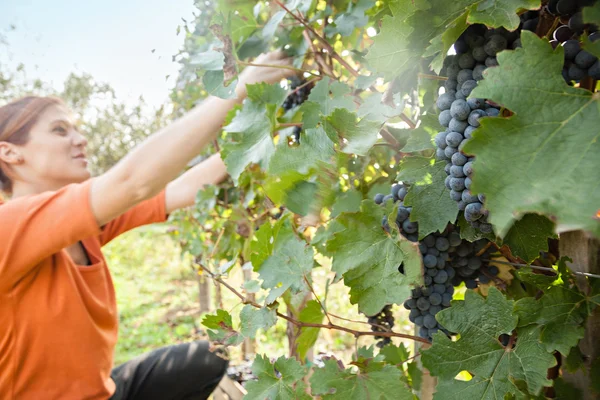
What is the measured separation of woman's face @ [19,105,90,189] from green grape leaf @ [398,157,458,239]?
1864 mm

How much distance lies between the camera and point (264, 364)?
796 millimetres

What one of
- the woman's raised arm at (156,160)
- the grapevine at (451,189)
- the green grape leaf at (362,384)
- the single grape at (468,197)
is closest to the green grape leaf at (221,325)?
the grapevine at (451,189)

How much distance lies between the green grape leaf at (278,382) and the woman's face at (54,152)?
1636mm

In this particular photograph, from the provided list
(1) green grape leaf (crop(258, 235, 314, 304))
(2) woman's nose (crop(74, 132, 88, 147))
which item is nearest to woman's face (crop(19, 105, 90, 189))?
(2) woman's nose (crop(74, 132, 88, 147))

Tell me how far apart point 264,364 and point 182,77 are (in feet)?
5.48

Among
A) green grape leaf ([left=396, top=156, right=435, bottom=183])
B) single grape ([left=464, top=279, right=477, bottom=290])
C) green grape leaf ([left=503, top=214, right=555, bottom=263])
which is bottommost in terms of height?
single grape ([left=464, top=279, right=477, bottom=290])

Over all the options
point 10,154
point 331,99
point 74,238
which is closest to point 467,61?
point 331,99

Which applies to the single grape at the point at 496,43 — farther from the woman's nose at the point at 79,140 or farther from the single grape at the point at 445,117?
the woman's nose at the point at 79,140

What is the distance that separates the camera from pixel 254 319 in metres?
0.78

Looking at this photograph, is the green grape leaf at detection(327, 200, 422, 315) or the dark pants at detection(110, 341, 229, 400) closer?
the green grape leaf at detection(327, 200, 422, 315)

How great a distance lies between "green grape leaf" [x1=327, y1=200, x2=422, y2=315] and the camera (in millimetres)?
658

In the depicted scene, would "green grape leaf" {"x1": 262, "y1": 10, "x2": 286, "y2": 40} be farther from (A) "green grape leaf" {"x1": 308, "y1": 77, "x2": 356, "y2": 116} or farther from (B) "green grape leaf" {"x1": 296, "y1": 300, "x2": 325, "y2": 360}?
(B) "green grape leaf" {"x1": 296, "y1": 300, "x2": 325, "y2": 360}

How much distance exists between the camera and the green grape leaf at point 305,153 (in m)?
0.73

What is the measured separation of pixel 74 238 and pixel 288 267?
1.09 metres
